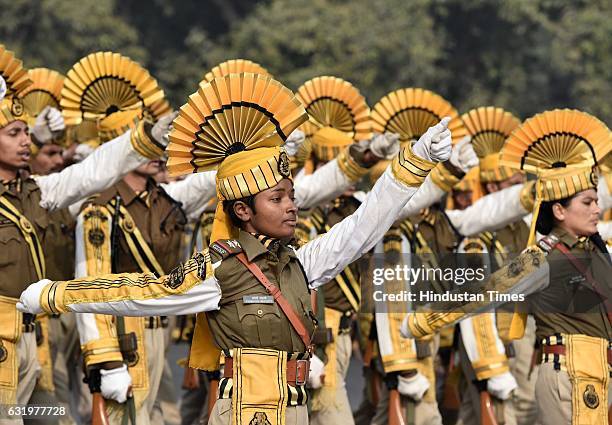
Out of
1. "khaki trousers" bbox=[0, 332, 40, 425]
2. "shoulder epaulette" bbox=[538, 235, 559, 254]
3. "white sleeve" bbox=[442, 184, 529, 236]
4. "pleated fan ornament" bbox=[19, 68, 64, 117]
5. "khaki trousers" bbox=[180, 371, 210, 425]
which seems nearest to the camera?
"shoulder epaulette" bbox=[538, 235, 559, 254]

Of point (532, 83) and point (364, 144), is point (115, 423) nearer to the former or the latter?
point (364, 144)

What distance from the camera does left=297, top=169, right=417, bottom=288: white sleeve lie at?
6.09 m

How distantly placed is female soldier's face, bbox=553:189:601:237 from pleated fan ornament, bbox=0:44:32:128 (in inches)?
116

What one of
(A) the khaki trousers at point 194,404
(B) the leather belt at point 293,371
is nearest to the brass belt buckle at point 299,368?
(B) the leather belt at point 293,371

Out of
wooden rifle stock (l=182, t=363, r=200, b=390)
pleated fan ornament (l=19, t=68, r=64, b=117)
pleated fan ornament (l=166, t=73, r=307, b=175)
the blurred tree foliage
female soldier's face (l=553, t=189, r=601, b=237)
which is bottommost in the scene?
wooden rifle stock (l=182, t=363, r=200, b=390)

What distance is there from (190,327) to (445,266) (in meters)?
1.83

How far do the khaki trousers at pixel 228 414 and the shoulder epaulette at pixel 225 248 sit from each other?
0.62 metres

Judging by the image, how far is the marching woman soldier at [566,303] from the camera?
304 inches

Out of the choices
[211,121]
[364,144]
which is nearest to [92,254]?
[364,144]

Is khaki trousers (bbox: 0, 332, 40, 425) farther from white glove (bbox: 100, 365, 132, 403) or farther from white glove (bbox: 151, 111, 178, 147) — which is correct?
white glove (bbox: 151, 111, 178, 147)

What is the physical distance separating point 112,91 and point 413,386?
8.75ft

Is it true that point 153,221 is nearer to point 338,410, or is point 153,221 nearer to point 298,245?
point 338,410

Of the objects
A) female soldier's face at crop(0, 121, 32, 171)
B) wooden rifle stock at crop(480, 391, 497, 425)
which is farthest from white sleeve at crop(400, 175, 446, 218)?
female soldier's face at crop(0, 121, 32, 171)

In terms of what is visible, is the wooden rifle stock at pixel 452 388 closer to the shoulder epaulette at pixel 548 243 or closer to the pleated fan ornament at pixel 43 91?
the shoulder epaulette at pixel 548 243
